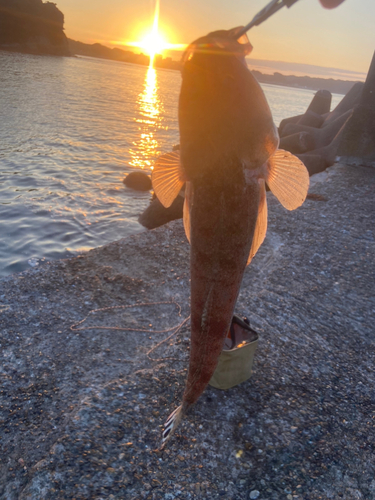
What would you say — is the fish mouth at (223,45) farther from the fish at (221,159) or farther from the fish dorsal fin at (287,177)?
the fish dorsal fin at (287,177)

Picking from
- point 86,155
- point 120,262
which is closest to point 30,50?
point 86,155

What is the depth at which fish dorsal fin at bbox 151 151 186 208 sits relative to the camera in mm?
2281

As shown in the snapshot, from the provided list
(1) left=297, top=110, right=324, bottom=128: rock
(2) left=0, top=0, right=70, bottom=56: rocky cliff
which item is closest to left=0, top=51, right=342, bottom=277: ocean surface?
(1) left=297, top=110, right=324, bottom=128: rock

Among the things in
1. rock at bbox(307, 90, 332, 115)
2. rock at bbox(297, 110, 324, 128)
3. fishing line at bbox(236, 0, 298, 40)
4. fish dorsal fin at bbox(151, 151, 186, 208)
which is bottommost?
rock at bbox(297, 110, 324, 128)

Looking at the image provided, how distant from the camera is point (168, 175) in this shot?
7.64ft

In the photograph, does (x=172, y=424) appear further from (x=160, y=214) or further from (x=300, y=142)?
(x=300, y=142)

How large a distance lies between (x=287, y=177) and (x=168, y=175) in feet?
2.55

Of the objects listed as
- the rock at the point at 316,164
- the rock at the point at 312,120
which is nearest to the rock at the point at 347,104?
the rock at the point at 312,120

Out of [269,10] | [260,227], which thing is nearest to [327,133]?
[260,227]

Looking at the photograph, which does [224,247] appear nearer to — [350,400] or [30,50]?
[350,400]

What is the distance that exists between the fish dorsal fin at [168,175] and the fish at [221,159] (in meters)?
0.08

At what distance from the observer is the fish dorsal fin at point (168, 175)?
7.48ft

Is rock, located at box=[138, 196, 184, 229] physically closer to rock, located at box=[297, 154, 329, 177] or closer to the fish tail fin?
rock, located at box=[297, 154, 329, 177]

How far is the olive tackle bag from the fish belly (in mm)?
673
